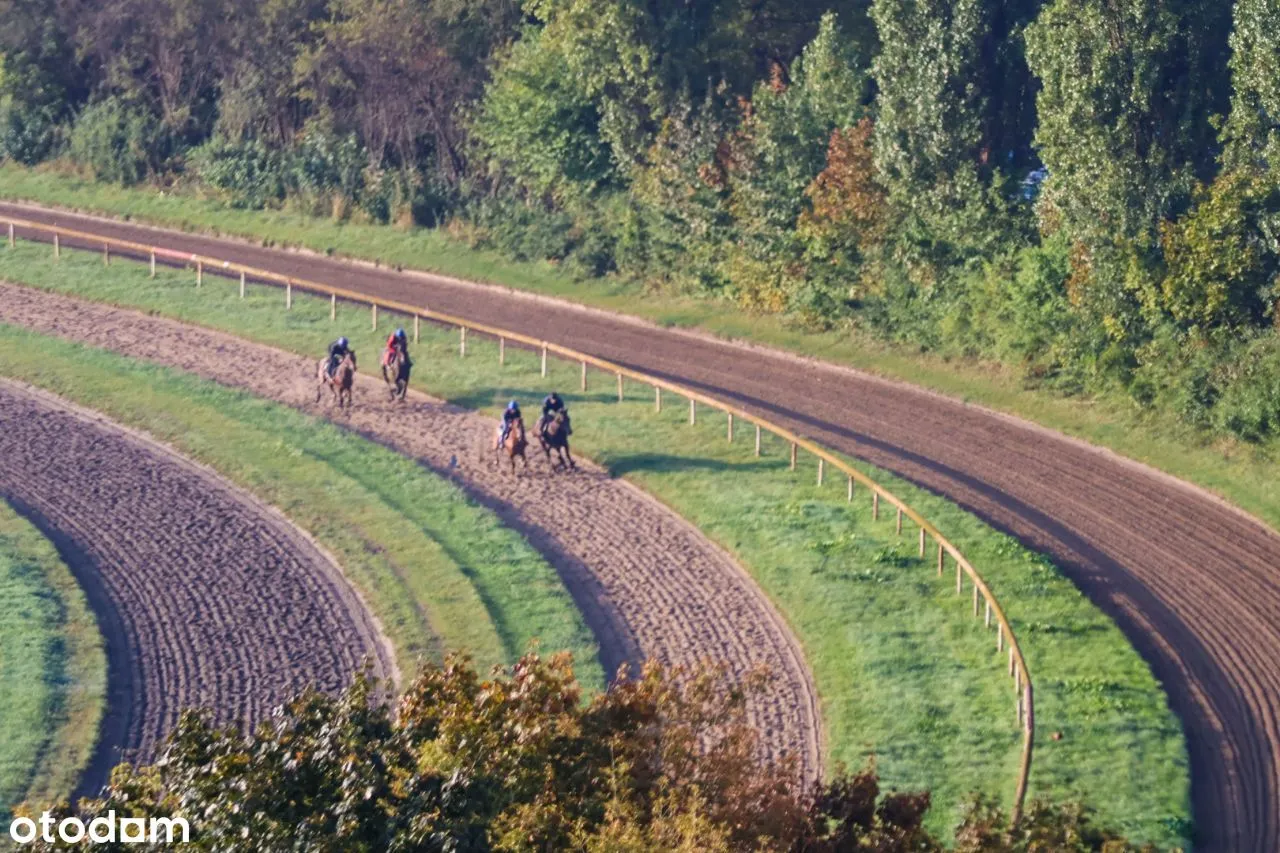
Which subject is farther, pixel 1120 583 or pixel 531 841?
pixel 1120 583

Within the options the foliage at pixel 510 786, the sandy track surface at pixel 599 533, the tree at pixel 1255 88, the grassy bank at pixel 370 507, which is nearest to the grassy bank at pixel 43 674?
the grassy bank at pixel 370 507

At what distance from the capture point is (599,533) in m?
24.9

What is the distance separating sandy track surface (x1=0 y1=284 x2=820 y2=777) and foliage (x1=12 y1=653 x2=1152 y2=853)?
300 cm

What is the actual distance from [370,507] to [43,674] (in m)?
6.60

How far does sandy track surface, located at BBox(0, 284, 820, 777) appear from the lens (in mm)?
20828

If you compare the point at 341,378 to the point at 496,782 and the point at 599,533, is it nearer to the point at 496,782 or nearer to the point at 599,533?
the point at 599,533

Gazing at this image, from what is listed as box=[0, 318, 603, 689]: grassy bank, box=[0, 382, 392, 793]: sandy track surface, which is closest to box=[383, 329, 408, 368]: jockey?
box=[0, 318, 603, 689]: grassy bank

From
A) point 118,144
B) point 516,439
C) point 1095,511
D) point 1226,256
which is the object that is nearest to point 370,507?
point 516,439

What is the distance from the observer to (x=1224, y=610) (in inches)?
883

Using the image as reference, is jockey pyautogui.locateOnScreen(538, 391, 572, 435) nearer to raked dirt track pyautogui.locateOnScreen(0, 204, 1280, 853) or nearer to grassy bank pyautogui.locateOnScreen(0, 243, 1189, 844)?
grassy bank pyautogui.locateOnScreen(0, 243, 1189, 844)

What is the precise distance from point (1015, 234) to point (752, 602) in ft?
45.7

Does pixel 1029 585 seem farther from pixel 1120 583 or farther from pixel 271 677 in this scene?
pixel 271 677

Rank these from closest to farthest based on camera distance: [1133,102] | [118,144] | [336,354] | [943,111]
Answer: [1133,102], [336,354], [943,111], [118,144]

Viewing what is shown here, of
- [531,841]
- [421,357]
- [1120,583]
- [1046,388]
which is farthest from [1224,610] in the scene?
[421,357]
